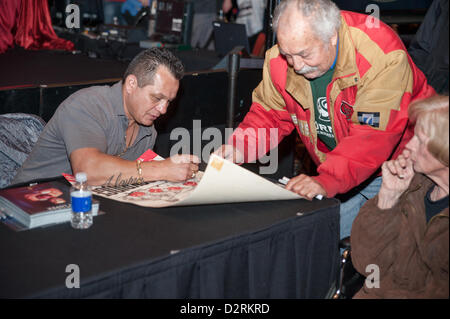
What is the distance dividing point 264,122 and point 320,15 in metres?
0.55

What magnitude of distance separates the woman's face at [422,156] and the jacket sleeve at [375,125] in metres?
0.27

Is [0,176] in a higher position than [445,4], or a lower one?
lower

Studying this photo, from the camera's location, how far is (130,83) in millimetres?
1931

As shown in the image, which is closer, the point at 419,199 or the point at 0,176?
the point at 419,199

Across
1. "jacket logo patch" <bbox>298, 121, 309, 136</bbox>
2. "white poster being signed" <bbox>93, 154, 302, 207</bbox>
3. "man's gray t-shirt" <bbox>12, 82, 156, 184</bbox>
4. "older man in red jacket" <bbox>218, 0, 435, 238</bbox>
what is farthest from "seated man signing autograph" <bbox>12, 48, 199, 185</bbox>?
"jacket logo patch" <bbox>298, 121, 309, 136</bbox>

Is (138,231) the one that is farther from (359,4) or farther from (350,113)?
(359,4)

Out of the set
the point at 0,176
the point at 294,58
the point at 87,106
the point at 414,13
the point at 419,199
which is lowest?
the point at 0,176

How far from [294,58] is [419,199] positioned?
597mm

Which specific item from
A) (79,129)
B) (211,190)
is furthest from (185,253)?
(79,129)

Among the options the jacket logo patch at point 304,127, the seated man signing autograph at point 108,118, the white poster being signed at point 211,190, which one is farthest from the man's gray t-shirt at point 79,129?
the jacket logo patch at point 304,127

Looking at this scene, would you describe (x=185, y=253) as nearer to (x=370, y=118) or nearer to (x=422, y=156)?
(x=422, y=156)

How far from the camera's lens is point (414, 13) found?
251cm

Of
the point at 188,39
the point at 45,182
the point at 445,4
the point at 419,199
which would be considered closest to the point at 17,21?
the point at 188,39

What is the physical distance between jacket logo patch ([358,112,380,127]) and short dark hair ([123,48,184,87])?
749 mm
